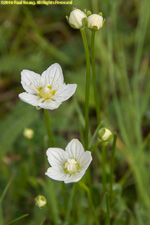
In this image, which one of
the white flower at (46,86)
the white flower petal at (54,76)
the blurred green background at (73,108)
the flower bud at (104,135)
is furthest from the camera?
the blurred green background at (73,108)

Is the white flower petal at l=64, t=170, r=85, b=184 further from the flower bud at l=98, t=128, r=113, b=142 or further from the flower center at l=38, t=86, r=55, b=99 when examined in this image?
the flower center at l=38, t=86, r=55, b=99

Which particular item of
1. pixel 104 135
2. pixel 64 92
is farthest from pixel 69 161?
pixel 64 92

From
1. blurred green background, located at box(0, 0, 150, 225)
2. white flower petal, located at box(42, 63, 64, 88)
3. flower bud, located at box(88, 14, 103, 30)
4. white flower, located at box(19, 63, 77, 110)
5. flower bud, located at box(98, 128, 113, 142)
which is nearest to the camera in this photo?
Answer: flower bud, located at box(88, 14, 103, 30)

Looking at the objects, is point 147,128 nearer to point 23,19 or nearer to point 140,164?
point 140,164

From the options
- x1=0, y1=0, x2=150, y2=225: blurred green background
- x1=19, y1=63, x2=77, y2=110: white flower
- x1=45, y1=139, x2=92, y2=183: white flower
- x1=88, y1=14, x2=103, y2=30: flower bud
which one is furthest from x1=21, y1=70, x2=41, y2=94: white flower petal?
x1=88, y1=14, x2=103, y2=30: flower bud

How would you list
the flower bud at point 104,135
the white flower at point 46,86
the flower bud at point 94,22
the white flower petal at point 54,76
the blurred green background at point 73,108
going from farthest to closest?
the blurred green background at point 73,108 → the white flower petal at point 54,76 → the white flower at point 46,86 → the flower bud at point 104,135 → the flower bud at point 94,22

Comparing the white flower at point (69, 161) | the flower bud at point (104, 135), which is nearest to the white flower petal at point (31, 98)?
the white flower at point (69, 161)

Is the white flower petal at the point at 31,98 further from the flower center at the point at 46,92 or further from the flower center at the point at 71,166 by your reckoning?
the flower center at the point at 71,166
